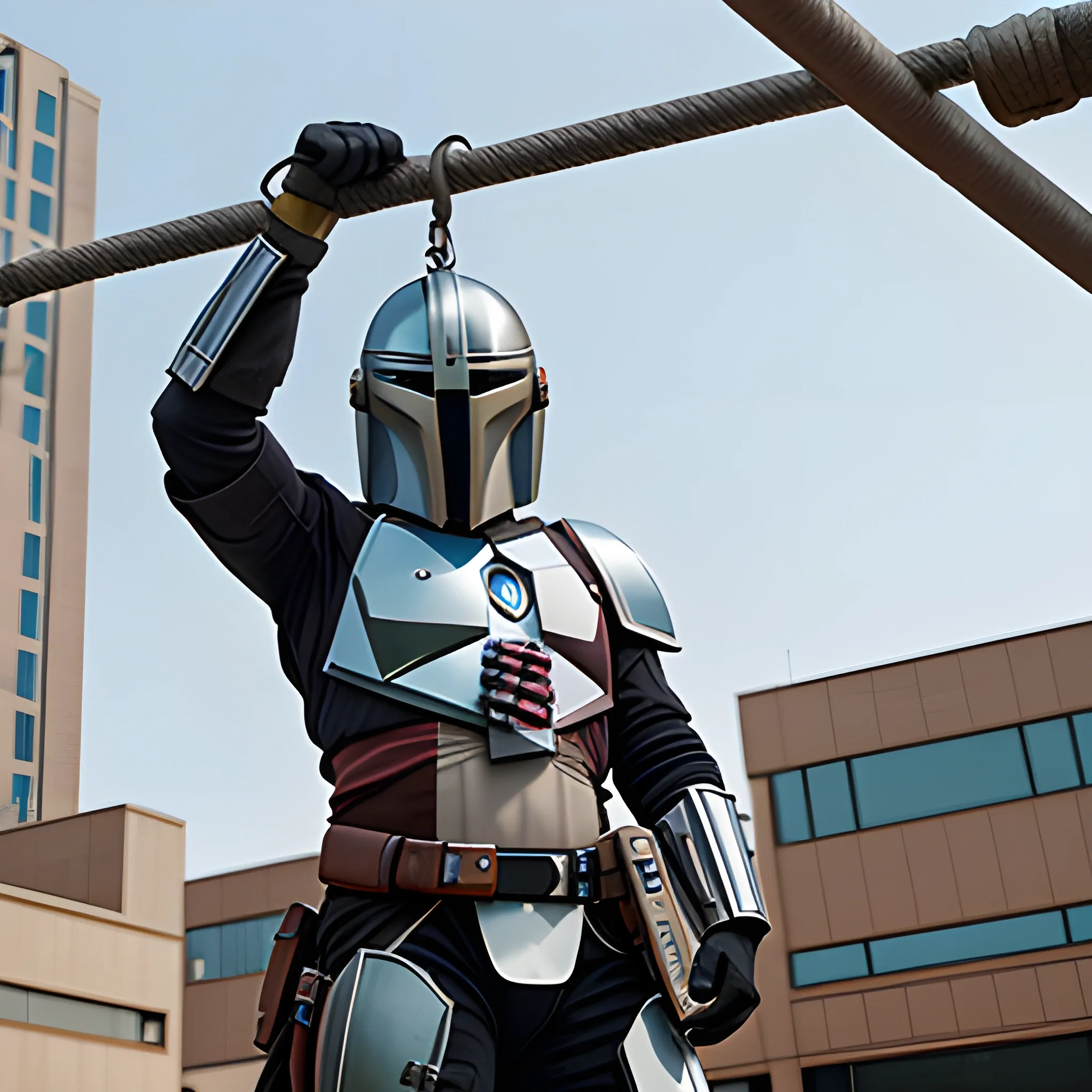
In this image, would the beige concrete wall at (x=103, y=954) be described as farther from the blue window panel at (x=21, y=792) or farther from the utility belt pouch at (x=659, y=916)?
the utility belt pouch at (x=659, y=916)

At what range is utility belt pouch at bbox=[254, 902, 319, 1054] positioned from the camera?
3273 millimetres

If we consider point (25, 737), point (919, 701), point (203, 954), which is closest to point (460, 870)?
point (919, 701)

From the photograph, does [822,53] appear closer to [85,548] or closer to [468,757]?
[468,757]

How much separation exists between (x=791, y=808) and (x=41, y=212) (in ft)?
40.5

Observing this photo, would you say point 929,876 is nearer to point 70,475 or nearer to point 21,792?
point 70,475

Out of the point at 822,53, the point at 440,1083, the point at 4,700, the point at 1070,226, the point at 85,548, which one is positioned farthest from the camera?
the point at 4,700

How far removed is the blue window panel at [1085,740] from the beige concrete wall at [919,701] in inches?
5.4

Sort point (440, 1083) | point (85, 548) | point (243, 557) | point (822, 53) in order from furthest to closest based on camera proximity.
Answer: point (85, 548) < point (243, 557) < point (440, 1083) < point (822, 53)

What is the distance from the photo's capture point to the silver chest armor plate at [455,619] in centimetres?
332

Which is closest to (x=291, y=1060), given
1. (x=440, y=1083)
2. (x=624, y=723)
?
(x=440, y=1083)

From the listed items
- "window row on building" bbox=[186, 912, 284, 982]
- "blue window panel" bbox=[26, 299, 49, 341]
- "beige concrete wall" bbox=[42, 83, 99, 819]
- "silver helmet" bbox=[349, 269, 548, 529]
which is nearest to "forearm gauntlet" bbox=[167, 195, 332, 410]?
"silver helmet" bbox=[349, 269, 548, 529]

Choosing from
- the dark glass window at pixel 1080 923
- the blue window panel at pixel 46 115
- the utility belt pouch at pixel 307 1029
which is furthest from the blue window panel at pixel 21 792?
the utility belt pouch at pixel 307 1029

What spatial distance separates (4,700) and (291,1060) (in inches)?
794

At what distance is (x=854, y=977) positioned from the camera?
20688 mm
